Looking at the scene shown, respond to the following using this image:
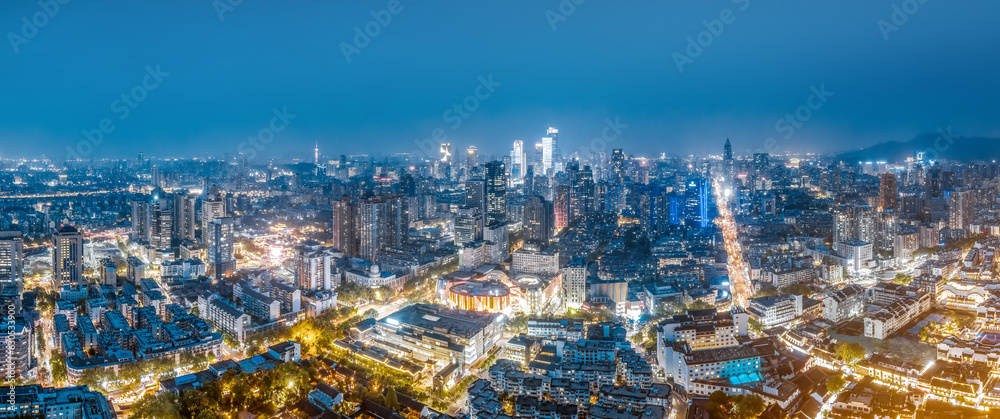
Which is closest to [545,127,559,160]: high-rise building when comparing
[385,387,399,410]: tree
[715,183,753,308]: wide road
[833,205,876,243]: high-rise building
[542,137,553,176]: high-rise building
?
[542,137,553,176]: high-rise building

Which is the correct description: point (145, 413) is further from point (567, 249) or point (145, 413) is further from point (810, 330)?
point (567, 249)

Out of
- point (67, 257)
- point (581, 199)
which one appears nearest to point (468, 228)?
point (581, 199)

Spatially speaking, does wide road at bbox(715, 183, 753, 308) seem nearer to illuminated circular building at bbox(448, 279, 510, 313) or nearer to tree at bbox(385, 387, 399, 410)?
illuminated circular building at bbox(448, 279, 510, 313)

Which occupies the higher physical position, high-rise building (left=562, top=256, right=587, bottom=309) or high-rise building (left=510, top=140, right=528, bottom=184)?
high-rise building (left=510, top=140, right=528, bottom=184)

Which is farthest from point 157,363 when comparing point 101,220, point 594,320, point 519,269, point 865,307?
point 101,220

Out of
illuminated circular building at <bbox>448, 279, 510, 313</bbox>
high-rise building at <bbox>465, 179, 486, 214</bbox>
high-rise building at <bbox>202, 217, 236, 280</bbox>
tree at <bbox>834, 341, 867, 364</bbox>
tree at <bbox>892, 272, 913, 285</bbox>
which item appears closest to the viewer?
tree at <bbox>834, 341, 867, 364</bbox>

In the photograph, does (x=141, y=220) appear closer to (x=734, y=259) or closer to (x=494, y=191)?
(x=494, y=191)
